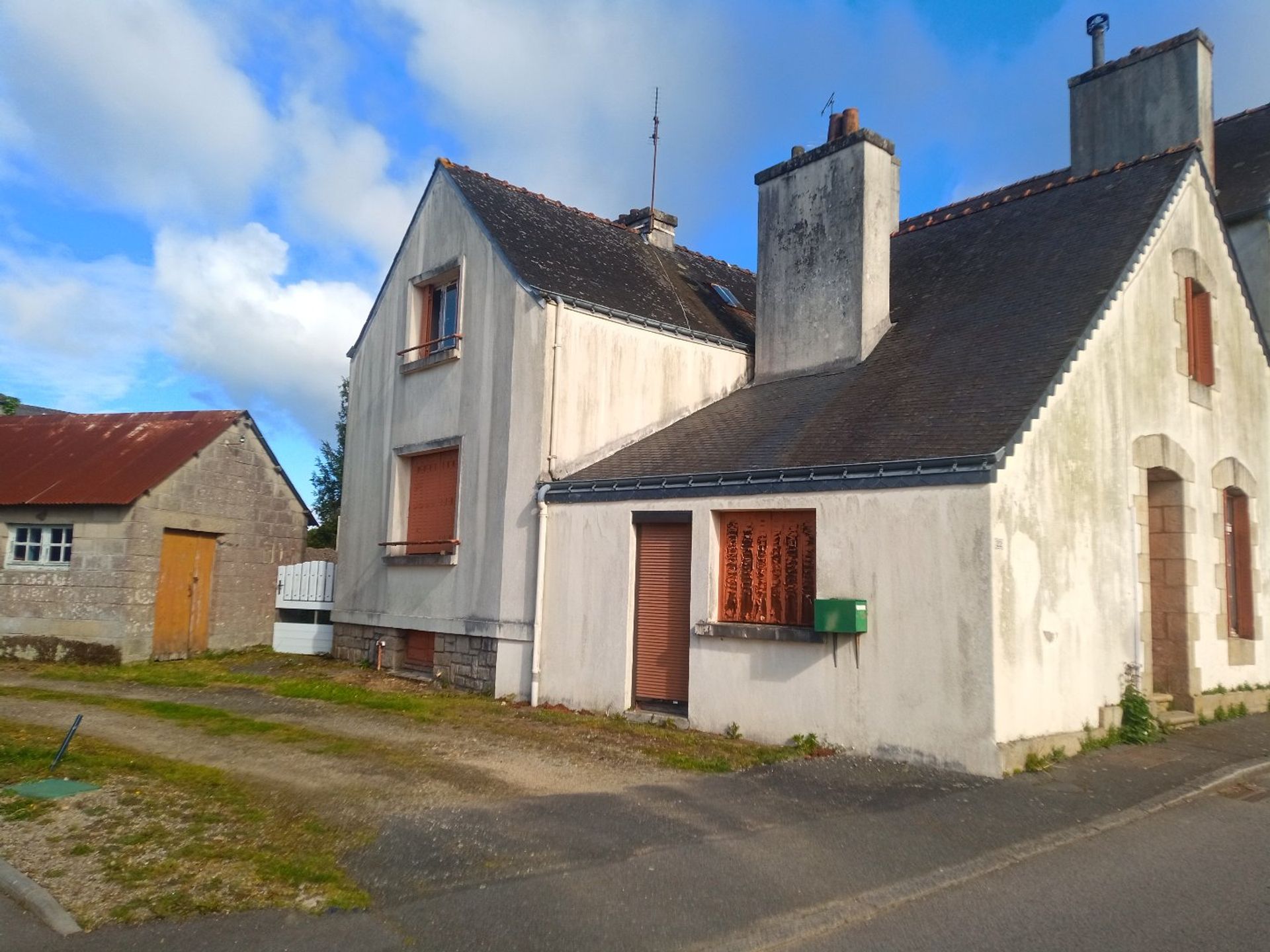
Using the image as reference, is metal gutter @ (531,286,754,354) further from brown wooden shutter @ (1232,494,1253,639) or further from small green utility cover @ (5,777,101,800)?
small green utility cover @ (5,777,101,800)

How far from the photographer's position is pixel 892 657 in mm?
8930

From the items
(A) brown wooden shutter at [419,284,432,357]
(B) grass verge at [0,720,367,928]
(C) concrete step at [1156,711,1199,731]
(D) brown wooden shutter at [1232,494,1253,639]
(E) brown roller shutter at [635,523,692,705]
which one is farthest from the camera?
(A) brown wooden shutter at [419,284,432,357]

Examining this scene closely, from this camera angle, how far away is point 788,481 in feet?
32.4

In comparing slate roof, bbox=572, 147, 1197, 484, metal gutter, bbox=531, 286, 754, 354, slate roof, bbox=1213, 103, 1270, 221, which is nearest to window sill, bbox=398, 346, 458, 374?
metal gutter, bbox=531, 286, 754, 354

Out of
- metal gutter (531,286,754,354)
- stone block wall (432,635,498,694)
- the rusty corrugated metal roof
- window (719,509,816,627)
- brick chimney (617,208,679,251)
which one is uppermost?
brick chimney (617,208,679,251)

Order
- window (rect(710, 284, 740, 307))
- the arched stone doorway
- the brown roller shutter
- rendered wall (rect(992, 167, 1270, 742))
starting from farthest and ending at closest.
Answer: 1. window (rect(710, 284, 740, 307))
2. the arched stone doorway
3. the brown roller shutter
4. rendered wall (rect(992, 167, 1270, 742))

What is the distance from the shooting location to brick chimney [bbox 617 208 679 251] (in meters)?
18.5

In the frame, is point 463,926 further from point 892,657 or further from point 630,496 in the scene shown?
point 630,496

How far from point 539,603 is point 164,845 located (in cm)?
640

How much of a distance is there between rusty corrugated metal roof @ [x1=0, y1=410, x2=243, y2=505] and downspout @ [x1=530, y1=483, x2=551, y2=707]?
7.20 m

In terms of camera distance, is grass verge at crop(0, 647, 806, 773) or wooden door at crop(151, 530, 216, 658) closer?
grass verge at crop(0, 647, 806, 773)

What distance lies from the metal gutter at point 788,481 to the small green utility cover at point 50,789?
6.08m

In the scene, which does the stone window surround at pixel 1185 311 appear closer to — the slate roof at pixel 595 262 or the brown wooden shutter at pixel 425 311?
the slate roof at pixel 595 262

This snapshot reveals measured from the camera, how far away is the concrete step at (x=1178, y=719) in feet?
35.1
